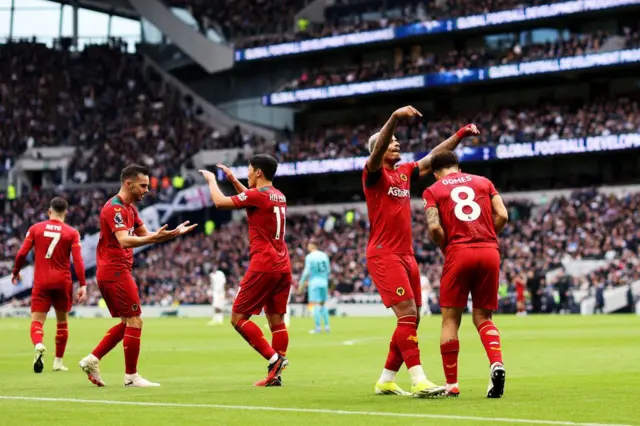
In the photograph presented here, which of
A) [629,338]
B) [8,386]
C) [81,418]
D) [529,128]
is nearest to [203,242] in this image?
[529,128]

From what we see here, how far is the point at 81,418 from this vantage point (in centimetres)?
1066

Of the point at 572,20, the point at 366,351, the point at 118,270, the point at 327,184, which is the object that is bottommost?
the point at 366,351

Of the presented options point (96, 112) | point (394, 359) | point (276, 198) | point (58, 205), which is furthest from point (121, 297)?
point (96, 112)

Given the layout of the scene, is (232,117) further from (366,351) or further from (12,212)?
(366,351)

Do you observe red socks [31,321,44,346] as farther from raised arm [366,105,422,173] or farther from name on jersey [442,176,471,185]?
name on jersey [442,176,471,185]

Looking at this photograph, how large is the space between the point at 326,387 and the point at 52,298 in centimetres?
610

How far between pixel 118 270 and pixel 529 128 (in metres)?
52.8

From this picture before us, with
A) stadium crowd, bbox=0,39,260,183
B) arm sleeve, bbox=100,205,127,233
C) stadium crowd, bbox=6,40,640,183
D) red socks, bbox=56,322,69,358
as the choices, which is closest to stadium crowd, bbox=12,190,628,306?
stadium crowd, bbox=6,40,640,183

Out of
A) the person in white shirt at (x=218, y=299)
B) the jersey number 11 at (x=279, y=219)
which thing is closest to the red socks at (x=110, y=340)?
the jersey number 11 at (x=279, y=219)

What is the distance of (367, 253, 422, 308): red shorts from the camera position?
1258cm

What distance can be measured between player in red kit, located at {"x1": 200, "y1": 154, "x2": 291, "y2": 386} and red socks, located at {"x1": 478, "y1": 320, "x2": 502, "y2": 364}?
297 cm

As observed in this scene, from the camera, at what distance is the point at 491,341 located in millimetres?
12148

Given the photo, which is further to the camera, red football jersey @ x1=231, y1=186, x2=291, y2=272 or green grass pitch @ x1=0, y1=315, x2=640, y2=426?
red football jersey @ x1=231, y1=186, x2=291, y2=272

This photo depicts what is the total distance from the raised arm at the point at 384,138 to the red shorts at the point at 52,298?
25.5 feet
